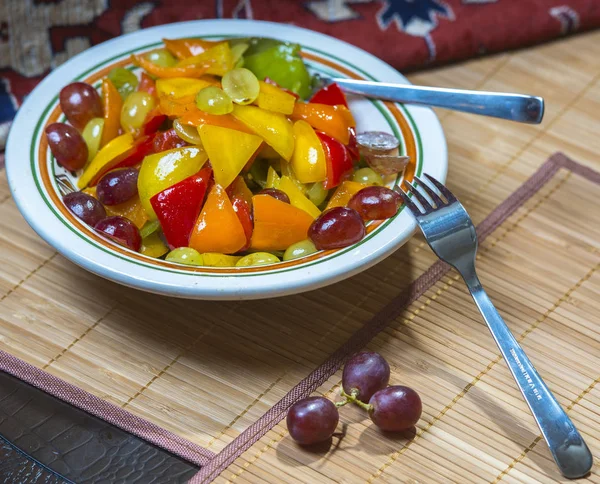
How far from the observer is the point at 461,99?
4.95 ft

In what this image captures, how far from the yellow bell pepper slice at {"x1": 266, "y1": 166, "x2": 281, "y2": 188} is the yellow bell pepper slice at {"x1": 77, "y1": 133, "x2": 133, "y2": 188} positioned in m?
0.25

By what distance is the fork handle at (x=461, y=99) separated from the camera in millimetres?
1430

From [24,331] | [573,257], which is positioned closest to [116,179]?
[24,331]

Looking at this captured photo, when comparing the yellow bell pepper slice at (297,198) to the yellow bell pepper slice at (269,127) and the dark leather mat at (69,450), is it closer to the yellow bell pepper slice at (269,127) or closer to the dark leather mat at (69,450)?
the yellow bell pepper slice at (269,127)

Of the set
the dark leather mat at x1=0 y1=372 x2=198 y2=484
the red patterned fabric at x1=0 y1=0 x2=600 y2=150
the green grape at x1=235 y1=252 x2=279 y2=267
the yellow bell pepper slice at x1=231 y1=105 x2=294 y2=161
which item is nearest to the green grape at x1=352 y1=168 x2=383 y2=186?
the yellow bell pepper slice at x1=231 y1=105 x2=294 y2=161

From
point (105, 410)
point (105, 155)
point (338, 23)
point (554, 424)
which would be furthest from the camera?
point (338, 23)

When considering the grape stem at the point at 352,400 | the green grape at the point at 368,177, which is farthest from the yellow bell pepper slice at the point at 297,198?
the grape stem at the point at 352,400

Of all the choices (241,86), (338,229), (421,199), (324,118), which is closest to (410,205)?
(421,199)

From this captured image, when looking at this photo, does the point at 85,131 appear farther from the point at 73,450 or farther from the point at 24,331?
the point at 73,450

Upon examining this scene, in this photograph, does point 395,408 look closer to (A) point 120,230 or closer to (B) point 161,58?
(A) point 120,230

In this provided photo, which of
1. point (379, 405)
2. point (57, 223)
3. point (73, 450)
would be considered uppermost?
point (57, 223)

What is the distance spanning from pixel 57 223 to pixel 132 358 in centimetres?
25

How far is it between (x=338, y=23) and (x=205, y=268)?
108 cm

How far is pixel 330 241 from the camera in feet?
4.18
